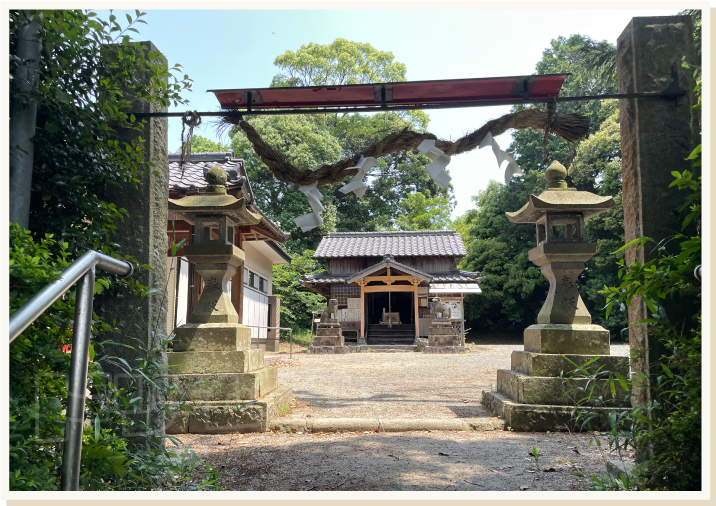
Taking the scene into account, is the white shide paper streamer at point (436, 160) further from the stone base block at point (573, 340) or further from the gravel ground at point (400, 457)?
the gravel ground at point (400, 457)

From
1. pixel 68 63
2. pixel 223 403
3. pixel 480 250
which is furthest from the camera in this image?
pixel 480 250

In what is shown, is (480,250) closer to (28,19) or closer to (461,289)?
(461,289)

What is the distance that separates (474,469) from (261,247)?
43.9ft

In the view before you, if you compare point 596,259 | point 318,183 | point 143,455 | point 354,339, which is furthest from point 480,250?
point 143,455

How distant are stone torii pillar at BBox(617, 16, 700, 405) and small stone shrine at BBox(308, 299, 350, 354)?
14087 mm

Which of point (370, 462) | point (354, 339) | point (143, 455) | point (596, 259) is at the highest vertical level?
point (596, 259)

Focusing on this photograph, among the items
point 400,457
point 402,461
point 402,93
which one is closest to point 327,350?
point 400,457

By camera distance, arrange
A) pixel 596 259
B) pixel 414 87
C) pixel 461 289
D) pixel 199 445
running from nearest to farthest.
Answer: pixel 414 87 → pixel 199 445 → pixel 461 289 → pixel 596 259

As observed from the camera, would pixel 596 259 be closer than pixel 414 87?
No

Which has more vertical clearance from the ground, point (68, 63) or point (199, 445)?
point (68, 63)

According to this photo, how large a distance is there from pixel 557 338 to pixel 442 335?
1240 cm

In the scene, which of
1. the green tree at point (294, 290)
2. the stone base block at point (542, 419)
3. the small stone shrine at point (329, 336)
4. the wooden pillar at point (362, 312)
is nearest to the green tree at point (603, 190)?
the wooden pillar at point (362, 312)

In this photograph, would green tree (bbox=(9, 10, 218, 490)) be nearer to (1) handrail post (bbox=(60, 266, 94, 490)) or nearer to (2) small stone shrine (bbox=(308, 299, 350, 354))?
(1) handrail post (bbox=(60, 266, 94, 490))

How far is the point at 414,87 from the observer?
3938mm
